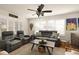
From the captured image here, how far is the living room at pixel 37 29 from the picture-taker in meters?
1.83

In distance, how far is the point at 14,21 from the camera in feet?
6.36

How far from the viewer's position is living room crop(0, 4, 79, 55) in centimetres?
183

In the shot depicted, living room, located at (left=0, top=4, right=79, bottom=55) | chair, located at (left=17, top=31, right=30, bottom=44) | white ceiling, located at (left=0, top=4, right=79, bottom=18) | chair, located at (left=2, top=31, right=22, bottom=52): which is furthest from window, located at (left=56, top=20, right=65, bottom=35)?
chair, located at (left=2, top=31, right=22, bottom=52)

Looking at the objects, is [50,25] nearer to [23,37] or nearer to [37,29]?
[37,29]

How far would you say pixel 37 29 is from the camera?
6.40 feet

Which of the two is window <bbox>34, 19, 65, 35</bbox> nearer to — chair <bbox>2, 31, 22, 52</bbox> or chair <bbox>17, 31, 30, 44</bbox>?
chair <bbox>17, 31, 30, 44</bbox>

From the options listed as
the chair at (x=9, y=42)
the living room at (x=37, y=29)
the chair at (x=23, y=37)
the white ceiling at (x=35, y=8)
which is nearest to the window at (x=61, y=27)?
the living room at (x=37, y=29)

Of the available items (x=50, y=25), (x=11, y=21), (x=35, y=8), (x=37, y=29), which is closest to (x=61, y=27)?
(x=50, y=25)

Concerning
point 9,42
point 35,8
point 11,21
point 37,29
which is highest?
point 35,8

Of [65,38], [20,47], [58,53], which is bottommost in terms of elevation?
[58,53]

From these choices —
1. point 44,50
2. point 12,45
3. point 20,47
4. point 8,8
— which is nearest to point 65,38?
point 44,50

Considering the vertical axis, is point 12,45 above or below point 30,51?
above
